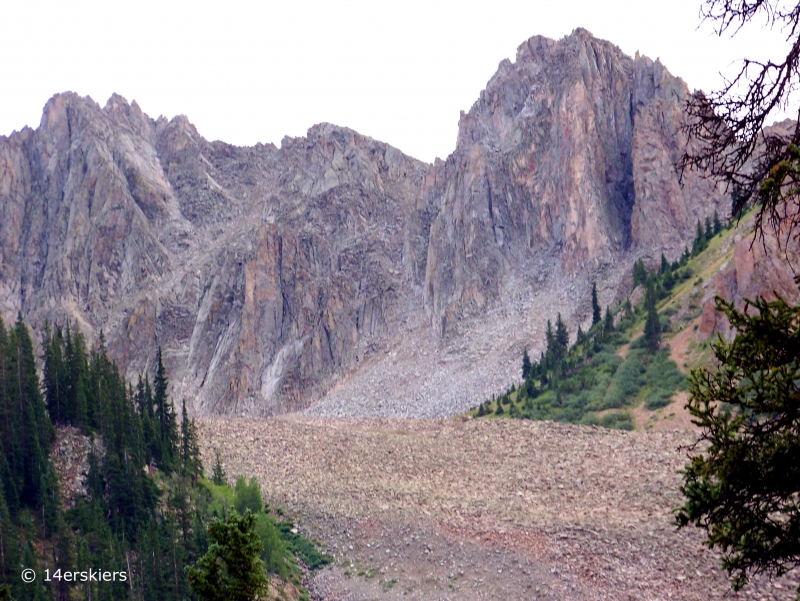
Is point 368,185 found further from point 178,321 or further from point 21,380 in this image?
point 21,380

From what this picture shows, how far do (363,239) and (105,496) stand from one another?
103 meters

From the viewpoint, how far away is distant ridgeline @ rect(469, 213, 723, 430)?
63.7 m

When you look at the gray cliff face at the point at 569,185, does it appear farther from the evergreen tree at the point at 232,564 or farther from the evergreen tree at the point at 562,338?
the evergreen tree at the point at 232,564

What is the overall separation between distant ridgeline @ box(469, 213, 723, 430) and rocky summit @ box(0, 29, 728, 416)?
9.47 metres

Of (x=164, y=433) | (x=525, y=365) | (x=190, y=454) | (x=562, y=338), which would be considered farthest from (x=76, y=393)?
(x=562, y=338)

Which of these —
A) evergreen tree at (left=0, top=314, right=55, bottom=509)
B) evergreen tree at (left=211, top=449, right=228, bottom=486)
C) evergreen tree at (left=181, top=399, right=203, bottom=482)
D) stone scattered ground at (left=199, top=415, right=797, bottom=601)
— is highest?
evergreen tree at (left=0, top=314, right=55, bottom=509)

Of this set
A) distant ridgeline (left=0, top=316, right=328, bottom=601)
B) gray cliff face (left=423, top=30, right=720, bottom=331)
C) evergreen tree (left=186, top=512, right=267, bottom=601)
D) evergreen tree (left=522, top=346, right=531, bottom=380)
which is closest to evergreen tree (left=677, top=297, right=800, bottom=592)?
evergreen tree (left=186, top=512, right=267, bottom=601)

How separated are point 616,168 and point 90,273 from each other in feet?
316

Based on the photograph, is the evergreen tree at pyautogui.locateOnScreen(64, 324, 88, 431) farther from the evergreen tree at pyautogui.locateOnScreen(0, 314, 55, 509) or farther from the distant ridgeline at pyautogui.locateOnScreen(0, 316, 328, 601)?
the evergreen tree at pyautogui.locateOnScreen(0, 314, 55, 509)

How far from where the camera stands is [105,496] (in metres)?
37.6

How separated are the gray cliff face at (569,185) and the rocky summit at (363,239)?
295mm

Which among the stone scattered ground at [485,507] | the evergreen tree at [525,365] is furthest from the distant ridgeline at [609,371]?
the stone scattered ground at [485,507]

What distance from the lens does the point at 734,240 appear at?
73.4m

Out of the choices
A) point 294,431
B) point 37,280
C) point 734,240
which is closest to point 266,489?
point 294,431
